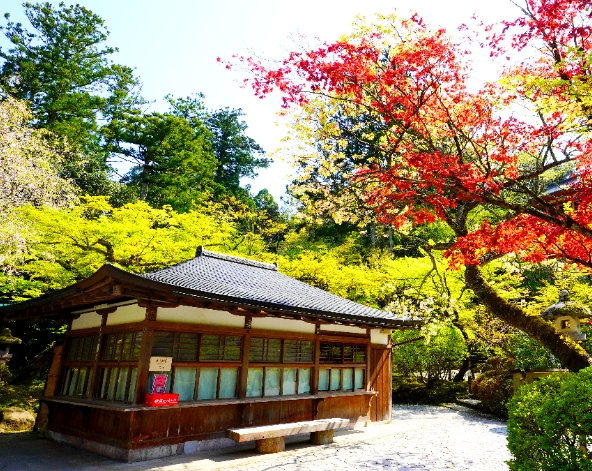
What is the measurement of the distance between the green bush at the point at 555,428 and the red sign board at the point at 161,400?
5.22m

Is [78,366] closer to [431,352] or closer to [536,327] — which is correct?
[536,327]

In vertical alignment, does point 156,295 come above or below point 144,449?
above

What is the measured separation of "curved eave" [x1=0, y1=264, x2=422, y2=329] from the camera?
6.03 m

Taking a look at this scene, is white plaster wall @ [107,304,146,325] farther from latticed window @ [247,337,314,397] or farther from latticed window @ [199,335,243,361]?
latticed window @ [247,337,314,397]

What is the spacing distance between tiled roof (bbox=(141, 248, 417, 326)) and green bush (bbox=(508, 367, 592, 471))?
460cm

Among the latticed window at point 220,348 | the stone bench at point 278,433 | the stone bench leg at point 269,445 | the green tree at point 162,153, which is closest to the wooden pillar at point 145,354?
the latticed window at point 220,348

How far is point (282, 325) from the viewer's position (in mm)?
9297

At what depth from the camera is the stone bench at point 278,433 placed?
734 cm

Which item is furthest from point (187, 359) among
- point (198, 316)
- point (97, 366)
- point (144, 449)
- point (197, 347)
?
point (97, 366)

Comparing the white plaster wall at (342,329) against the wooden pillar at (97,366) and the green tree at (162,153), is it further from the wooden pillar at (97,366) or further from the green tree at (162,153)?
the green tree at (162,153)

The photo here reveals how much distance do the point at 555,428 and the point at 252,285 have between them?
6.81 meters

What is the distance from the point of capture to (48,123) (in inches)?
859

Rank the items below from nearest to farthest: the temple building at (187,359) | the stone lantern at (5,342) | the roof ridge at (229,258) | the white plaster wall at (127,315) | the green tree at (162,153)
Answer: the temple building at (187,359) → the white plaster wall at (127,315) → the stone lantern at (5,342) → the roof ridge at (229,258) → the green tree at (162,153)

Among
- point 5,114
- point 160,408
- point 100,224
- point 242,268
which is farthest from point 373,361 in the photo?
point 5,114
